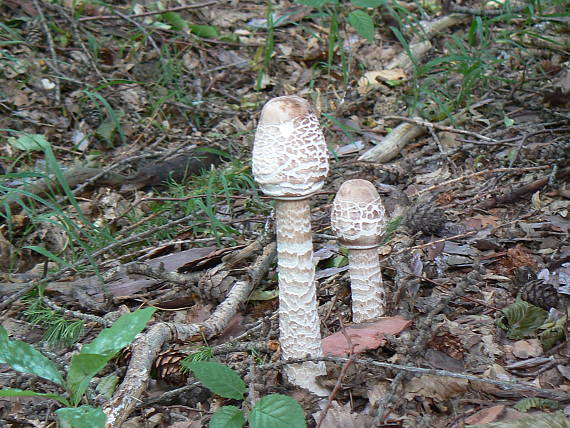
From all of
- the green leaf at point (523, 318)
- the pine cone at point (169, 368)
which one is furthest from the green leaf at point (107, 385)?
the green leaf at point (523, 318)

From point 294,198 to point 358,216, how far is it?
0.49 meters

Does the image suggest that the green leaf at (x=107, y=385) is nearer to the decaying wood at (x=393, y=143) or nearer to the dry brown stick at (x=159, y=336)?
the dry brown stick at (x=159, y=336)

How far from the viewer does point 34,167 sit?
533 cm

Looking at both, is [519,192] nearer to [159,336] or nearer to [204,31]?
[159,336]

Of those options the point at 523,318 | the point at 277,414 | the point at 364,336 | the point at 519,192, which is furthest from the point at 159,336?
the point at 519,192

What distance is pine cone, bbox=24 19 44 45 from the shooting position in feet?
20.8

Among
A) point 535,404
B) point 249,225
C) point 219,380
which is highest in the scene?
point 219,380

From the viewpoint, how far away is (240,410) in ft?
7.84

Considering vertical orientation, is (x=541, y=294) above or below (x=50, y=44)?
below

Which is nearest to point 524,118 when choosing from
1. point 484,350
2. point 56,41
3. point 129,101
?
point 484,350

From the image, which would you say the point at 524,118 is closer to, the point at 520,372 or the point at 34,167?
the point at 520,372

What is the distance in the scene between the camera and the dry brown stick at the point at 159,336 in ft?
8.34

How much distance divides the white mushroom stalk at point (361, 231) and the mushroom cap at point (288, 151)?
1.50ft

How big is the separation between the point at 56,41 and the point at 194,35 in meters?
1.59
